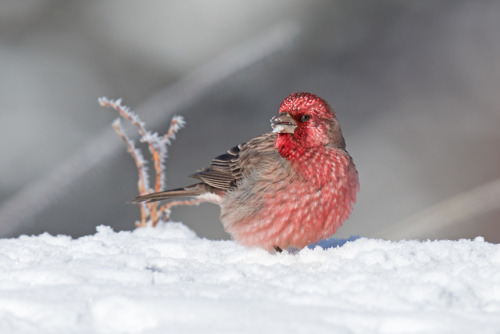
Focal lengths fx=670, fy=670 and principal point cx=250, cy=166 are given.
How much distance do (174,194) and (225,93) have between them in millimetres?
2766

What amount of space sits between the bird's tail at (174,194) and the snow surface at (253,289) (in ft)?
2.84

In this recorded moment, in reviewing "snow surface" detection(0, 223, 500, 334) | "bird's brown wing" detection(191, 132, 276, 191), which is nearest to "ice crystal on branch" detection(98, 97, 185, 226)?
"bird's brown wing" detection(191, 132, 276, 191)

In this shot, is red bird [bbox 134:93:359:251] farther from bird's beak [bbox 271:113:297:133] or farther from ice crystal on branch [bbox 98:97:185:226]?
ice crystal on branch [bbox 98:97:185:226]

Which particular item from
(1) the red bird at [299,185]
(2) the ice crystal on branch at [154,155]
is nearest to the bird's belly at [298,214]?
(1) the red bird at [299,185]

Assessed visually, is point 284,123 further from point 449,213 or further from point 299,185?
point 449,213

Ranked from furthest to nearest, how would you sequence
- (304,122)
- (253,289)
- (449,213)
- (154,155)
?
(449,213)
(154,155)
(304,122)
(253,289)

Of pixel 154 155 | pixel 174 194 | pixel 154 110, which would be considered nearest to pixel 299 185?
pixel 174 194

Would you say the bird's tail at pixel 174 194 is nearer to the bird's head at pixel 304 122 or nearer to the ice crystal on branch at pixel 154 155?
the ice crystal on branch at pixel 154 155

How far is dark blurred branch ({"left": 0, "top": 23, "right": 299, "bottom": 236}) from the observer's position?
225 inches

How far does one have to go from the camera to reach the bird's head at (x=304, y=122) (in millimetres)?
3473

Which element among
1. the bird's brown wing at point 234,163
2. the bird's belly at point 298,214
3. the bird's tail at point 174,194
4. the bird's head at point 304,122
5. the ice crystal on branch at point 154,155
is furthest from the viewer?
the ice crystal on branch at point 154,155

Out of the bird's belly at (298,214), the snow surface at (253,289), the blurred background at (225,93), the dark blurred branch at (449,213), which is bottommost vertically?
the snow surface at (253,289)

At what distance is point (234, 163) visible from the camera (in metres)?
4.08

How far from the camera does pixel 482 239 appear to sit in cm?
323
